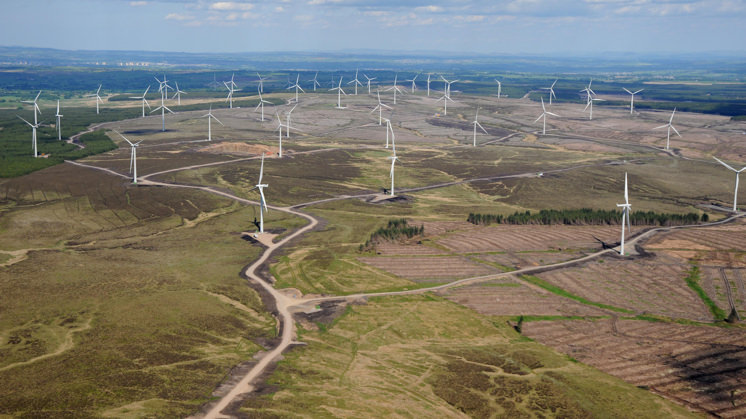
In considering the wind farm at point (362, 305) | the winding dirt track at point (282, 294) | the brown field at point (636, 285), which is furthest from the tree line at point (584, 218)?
the brown field at point (636, 285)

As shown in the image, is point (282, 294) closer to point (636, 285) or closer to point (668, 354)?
point (668, 354)

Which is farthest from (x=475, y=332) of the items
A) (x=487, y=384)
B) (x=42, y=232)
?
(x=42, y=232)

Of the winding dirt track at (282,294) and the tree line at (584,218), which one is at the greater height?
the tree line at (584,218)

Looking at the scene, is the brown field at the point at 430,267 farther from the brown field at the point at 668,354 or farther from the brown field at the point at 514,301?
the brown field at the point at 668,354

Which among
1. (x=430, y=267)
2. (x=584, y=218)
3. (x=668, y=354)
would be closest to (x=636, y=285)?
(x=668, y=354)

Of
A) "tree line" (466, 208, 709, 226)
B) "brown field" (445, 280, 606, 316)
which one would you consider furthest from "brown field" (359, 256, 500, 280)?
"tree line" (466, 208, 709, 226)

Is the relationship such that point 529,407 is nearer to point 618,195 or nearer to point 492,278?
point 492,278

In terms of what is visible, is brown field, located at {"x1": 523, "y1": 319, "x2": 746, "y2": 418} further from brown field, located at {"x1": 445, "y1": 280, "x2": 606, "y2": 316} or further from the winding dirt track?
the winding dirt track
